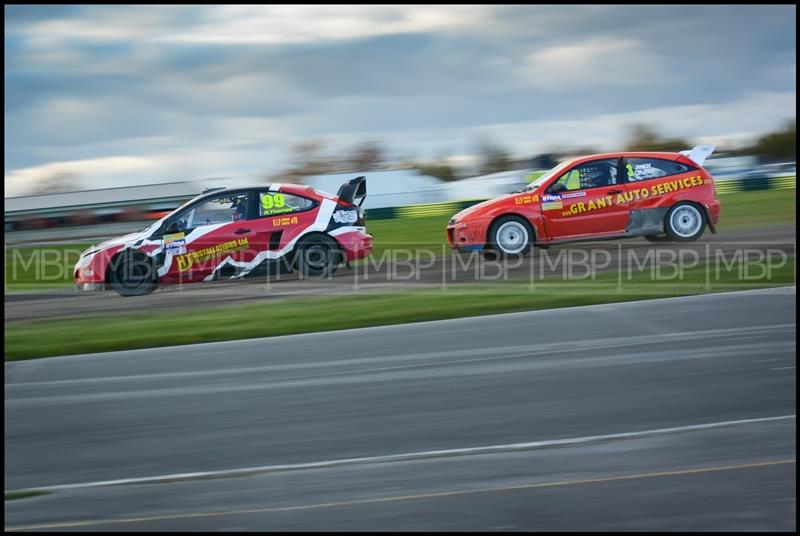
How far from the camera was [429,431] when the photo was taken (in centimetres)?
611

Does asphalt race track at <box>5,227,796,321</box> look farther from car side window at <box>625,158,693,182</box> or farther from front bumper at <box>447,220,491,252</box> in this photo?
car side window at <box>625,158,693,182</box>

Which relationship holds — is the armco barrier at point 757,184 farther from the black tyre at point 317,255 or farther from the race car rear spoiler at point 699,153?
the black tyre at point 317,255

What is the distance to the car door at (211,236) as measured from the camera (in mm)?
13664

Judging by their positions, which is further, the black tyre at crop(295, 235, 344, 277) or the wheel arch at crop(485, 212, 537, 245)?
the wheel arch at crop(485, 212, 537, 245)

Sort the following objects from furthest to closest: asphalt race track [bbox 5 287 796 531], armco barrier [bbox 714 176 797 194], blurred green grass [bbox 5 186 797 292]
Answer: armco barrier [bbox 714 176 797 194] → blurred green grass [bbox 5 186 797 292] → asphalt race track [bbox 5 287 796 531]

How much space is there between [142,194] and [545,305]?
20104mm

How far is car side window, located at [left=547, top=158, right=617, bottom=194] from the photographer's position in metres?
14.5

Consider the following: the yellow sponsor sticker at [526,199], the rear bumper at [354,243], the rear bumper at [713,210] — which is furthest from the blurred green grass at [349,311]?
the yellow sponsor sticker at [526,199]

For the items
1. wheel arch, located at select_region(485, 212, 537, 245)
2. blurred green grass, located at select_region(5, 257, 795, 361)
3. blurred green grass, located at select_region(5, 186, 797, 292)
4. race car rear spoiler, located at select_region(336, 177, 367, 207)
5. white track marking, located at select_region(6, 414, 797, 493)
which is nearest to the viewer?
white track marking, located at select_region(6, 414, 797, 493)

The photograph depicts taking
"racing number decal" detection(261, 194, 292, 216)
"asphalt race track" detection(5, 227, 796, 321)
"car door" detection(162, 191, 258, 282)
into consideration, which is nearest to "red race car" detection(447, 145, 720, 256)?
"asphalt race track" detection(5, 227, 796, 321)

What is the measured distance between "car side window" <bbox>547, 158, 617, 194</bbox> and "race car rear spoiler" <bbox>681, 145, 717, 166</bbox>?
1205mm

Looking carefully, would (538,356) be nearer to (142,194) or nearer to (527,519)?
(527,519)

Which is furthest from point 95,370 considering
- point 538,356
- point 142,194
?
point 142,194

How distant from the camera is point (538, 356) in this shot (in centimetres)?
821
